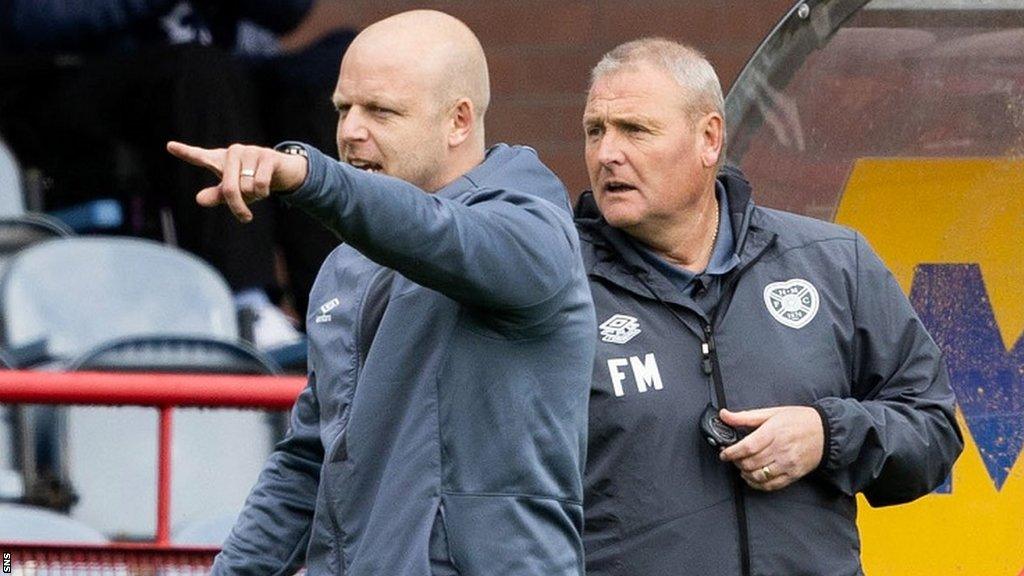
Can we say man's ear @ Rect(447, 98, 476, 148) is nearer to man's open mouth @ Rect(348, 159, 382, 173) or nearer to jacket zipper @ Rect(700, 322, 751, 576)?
man's open mouth @ Rect(348, 159, 382, 173)

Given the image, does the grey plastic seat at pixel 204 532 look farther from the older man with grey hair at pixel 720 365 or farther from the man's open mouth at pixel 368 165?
the man's open mouth at pixel 368 165

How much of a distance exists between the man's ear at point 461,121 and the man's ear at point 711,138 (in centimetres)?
43

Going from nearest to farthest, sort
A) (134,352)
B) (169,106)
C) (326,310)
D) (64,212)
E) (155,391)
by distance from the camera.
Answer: (326,310) → (155,391) → (134,352) → (169,106) → (64,212)

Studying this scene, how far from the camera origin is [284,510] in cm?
294

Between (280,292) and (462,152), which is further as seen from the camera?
(280,292)

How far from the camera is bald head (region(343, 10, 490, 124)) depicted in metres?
2.69

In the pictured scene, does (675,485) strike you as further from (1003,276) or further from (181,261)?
(181,261)

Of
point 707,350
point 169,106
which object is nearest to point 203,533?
point 707,350

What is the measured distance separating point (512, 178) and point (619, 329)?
338 millimetres

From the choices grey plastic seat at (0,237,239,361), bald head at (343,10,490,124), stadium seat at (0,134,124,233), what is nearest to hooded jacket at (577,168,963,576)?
bald head at (343,10,490,124)

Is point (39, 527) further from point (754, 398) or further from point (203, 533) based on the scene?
point (754, 398)

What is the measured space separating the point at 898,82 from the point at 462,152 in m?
0.89

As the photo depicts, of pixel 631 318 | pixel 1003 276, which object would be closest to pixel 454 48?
pixel 631 318

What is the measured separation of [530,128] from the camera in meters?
6.94
